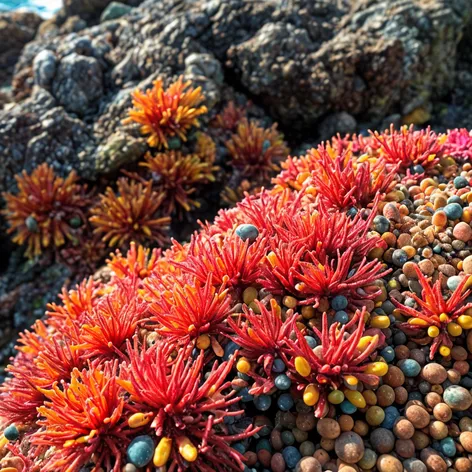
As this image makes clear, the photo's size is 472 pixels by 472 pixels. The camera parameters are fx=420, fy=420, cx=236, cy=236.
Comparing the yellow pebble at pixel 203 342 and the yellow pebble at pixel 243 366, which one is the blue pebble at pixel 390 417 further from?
the yellow pebble at pixel 203 342

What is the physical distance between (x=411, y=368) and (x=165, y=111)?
3.37m

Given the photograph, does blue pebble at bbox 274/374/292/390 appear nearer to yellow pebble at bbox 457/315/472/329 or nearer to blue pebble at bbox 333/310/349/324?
blue pebble at bbox 333/310/349/324

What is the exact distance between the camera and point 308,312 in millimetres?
2129

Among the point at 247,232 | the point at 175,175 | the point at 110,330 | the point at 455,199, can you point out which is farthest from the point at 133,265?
the point at 455,199

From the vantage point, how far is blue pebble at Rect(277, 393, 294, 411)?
1.92 m

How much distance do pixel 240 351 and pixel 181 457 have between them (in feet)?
1.72

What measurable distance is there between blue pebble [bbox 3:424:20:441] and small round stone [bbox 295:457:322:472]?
4.95 ft

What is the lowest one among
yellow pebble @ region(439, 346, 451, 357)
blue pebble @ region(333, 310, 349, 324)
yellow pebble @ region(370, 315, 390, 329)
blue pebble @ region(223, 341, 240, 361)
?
yellow pebble @ region(439, 346, 451, 357)

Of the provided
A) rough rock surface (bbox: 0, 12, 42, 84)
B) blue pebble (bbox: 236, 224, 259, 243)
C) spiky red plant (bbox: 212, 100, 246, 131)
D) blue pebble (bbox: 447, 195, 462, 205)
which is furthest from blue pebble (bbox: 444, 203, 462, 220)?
rough rock surface (bbox: 0, 12, 42, 84)

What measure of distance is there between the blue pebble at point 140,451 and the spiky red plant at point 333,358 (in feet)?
2.23

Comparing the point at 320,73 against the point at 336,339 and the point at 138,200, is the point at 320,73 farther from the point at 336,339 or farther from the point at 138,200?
the point at 336,339

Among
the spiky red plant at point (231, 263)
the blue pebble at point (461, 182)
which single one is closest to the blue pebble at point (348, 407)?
the spiky red plant at point (231, 263)

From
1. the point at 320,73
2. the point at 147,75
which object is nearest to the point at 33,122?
the point at 147,75

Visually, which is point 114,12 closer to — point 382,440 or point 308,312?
point 308,312
